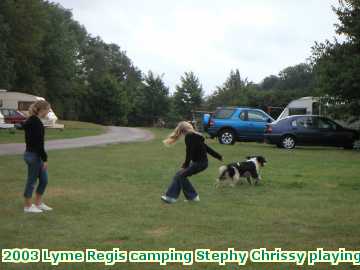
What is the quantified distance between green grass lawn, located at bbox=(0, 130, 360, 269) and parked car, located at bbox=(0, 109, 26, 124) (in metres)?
28.7

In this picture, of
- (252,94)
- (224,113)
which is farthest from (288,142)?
(252,94)

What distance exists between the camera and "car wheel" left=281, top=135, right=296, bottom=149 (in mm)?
25203

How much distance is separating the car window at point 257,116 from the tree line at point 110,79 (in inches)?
108

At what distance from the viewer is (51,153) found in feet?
72.4

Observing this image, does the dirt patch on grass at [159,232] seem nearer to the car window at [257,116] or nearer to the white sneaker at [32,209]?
the white sneaker at [32,209]

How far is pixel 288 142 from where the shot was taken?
2525 cm

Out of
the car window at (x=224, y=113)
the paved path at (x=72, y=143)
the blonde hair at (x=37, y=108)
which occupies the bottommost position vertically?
the paved path at (x=72, y=143)

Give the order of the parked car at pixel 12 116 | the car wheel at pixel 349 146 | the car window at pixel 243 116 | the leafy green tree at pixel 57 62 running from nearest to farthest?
the car wheel at pixel 349 146 → the car window at pixel 243 116 → the parked car at pixel 12 116 → the leafy green tree at pixel 57 62

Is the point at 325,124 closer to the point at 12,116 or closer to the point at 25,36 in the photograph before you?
the point at 12,116

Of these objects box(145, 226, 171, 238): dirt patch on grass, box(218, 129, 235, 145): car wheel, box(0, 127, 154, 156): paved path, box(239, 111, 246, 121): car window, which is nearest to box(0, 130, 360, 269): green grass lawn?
box(145, 226, 171, 238): dirt patch on grass

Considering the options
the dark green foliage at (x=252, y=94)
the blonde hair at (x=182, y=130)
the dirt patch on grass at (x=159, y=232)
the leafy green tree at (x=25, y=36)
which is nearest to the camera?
the dirt patch on grass at (x=159, y=232)

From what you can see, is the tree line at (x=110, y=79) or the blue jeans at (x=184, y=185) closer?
the blue jeans at (x=184, y=185)

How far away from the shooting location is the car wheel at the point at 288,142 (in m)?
25.2

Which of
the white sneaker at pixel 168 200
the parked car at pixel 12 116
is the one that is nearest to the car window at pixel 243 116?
the white sneaker at pixel 168 200
